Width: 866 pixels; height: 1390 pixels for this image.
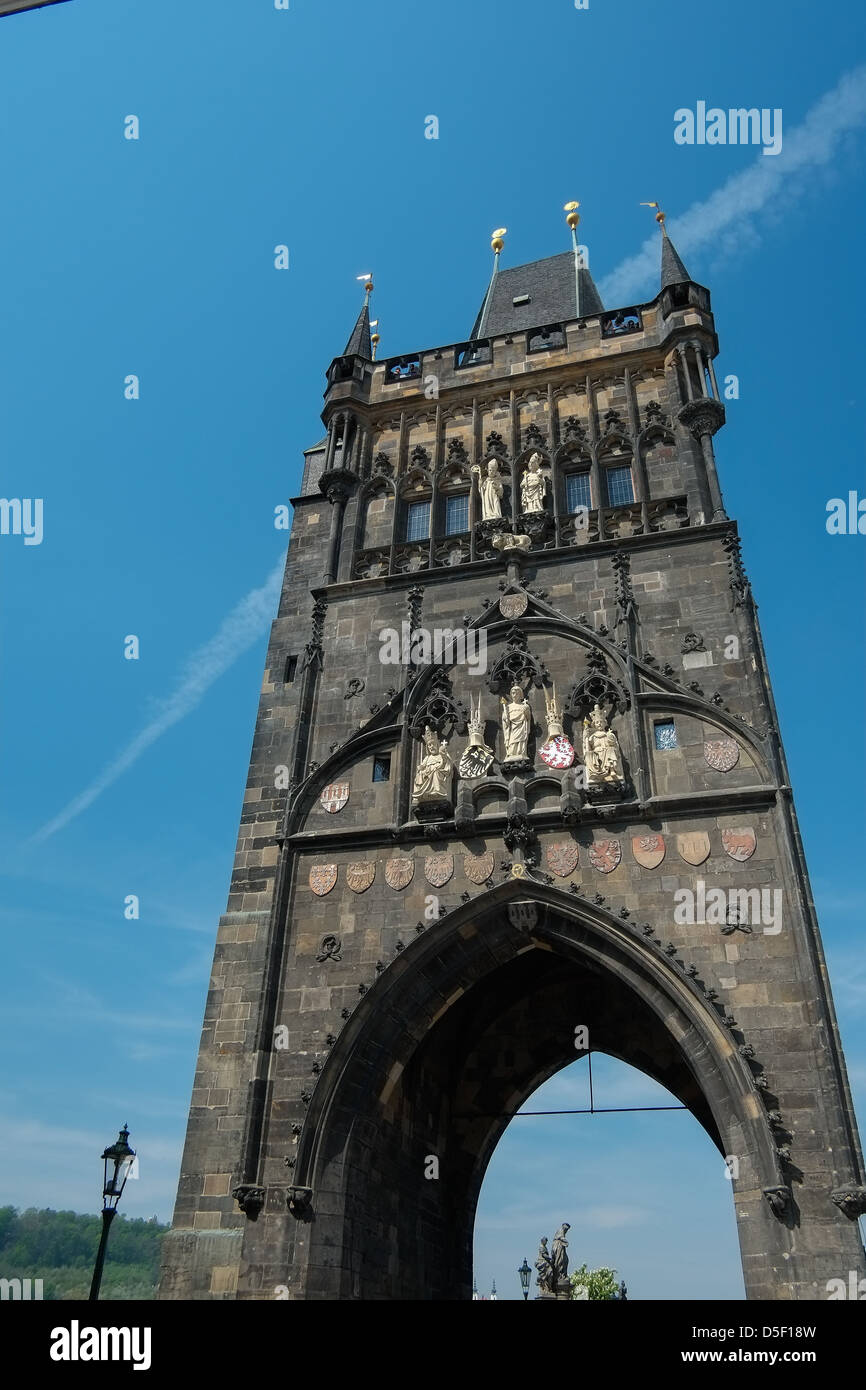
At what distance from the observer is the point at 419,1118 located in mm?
15078

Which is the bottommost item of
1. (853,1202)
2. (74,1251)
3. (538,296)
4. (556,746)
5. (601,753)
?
(853,1202)

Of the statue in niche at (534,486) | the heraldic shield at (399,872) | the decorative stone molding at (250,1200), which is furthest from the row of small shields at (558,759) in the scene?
the decorative stone molding at (250,1200)

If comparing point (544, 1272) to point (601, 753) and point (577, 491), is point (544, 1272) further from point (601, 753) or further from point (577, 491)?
point (577, 491)

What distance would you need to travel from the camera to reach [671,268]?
19359 millimetres

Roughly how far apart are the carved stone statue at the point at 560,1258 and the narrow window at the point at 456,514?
1611 cm

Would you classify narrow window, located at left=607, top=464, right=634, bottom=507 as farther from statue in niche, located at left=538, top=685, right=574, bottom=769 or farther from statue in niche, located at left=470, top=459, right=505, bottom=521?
statue in niche, located at left=538, top=685, right=574, bottom=769

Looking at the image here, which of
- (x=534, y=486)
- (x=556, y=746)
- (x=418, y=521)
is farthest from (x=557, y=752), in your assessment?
(x=418, y=521)

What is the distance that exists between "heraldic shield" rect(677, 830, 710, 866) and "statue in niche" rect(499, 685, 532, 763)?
2.52m

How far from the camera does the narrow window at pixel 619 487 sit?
57.6 feet

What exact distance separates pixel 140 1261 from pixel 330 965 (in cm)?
4883

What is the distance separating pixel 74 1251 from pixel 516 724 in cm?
4110
